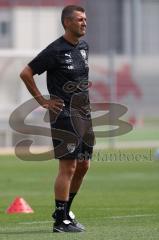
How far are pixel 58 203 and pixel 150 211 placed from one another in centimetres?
219

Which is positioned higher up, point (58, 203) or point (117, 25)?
point (58, 203)

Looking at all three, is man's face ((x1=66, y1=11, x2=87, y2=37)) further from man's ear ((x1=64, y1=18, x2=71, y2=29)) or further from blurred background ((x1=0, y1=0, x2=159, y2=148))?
blurred background ((x1=0, y1=0, x2=159, y2=148))

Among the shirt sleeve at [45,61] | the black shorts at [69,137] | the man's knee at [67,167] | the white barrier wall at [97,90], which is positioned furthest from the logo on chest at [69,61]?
the white barrier wall at [97,90]

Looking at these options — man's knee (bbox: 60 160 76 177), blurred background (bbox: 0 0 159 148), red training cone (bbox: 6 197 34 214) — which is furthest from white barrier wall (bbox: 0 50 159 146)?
man's knee (bbox: 60 160 76 177)

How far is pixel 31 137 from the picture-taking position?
22.6 meters

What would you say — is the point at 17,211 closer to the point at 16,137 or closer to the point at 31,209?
the point at 31,209

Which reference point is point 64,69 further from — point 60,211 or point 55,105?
point 60,211

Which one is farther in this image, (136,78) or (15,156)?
(136,78)

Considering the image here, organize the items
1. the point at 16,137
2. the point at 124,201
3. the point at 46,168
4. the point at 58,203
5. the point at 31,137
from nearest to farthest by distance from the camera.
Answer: the point at 58,203, the point at 124,201, the point at 46,168, the point at 31,137, the point at 16,137

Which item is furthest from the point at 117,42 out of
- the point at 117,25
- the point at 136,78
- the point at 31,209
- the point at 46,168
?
the point at 31,209

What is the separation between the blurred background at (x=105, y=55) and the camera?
2650 cm

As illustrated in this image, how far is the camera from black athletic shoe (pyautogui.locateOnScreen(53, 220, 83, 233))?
10148 millimetres

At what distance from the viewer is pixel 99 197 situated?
1438cm

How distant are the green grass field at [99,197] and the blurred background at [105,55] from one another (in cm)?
122
